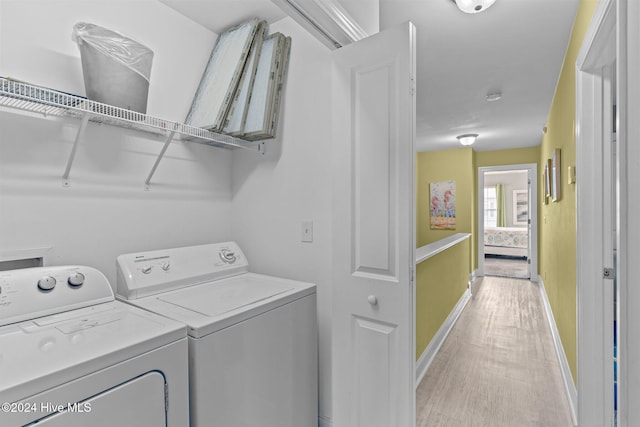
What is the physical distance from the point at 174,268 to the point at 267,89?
1.07 metres

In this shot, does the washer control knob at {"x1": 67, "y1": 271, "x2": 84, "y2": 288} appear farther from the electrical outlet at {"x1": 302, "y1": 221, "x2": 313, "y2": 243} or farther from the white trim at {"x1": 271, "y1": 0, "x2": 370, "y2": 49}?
the white trim at {"x1": 271, "y1": 0, "x2": 370, "y2": 49}

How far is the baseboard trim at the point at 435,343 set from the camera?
7.97 ft

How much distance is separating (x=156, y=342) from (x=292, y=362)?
67cm

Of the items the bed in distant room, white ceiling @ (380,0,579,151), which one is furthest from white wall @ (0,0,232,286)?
the bed in distant room

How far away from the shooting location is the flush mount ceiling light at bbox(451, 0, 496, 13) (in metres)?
1.73

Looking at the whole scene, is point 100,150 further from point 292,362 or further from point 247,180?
point 292,362

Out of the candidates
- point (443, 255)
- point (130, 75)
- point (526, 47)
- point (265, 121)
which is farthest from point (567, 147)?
point (130, 75)

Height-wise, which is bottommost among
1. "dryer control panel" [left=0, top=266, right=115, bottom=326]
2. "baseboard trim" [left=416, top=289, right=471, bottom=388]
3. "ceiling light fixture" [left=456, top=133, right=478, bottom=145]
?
"baseboard trim" [left=416, top=289, right=471, bottom=388]

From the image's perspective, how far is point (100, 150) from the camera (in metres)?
1.54

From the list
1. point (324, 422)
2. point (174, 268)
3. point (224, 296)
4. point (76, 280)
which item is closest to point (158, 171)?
point (174, 268)

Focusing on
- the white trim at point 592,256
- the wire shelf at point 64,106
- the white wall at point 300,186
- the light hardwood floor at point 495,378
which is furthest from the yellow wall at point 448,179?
the wire shelf at point 64,106

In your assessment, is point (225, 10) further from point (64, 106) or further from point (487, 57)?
point (487, 57)

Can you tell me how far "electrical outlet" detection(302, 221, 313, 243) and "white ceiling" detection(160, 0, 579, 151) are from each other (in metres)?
1.21

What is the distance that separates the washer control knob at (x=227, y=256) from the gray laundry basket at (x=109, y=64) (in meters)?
0.84
